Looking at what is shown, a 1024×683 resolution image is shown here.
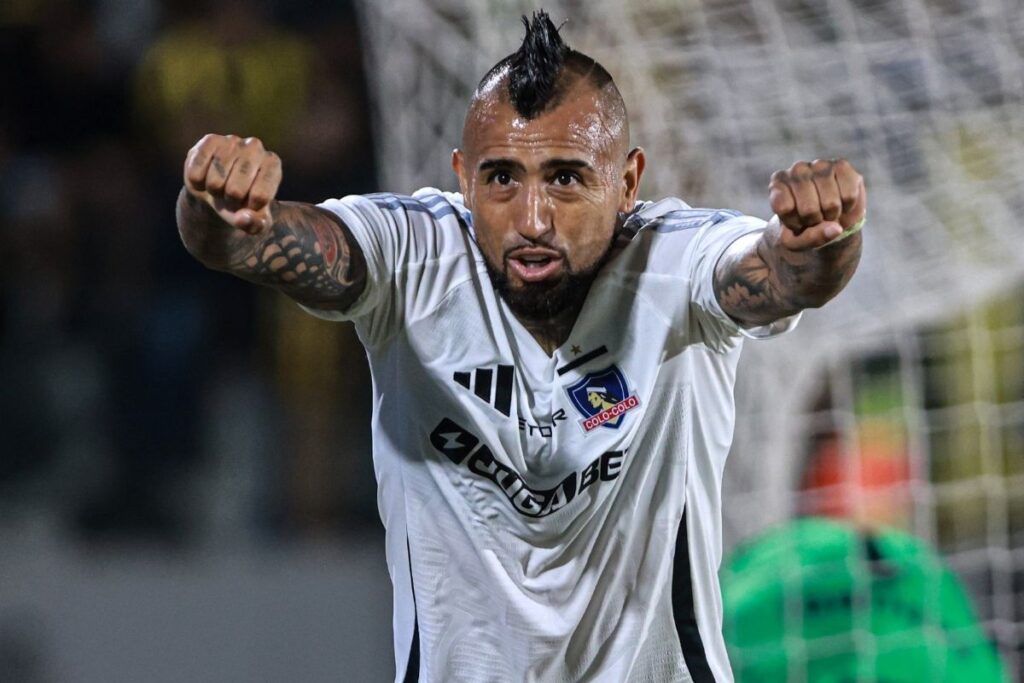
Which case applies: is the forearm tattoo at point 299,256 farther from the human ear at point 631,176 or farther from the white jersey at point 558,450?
the human ear at point 631,176

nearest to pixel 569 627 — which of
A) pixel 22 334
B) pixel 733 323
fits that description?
pixel 733 323

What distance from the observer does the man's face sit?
167 cm

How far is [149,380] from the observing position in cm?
309

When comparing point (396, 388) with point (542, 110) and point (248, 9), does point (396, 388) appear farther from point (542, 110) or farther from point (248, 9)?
point (248, 9)

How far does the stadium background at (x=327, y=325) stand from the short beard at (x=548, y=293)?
3.62 ft

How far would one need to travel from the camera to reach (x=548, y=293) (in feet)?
5.62

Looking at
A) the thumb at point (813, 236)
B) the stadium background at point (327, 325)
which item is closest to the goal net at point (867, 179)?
the stadium background at point (327, 325)

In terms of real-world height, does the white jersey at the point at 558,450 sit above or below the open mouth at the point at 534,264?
below

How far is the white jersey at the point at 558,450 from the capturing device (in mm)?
1736

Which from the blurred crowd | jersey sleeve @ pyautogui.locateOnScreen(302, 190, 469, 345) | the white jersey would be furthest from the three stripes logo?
the blurred crowd

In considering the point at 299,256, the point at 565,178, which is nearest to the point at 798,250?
the point at 565,178

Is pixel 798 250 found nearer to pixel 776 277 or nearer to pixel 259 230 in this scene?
pixel 776 277

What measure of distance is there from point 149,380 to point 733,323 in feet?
5.88

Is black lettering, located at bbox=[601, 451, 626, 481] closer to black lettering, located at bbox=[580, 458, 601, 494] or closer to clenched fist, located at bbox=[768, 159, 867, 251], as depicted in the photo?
black lettering, located at bbox=[580, 458, 601, 494]
